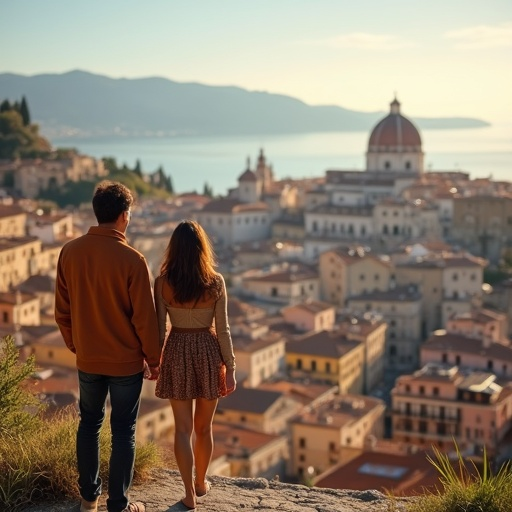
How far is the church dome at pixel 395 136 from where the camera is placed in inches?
2589

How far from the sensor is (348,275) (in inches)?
1820

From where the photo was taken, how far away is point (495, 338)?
37.5 metres

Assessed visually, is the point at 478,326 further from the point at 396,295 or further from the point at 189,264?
the point at 189,264

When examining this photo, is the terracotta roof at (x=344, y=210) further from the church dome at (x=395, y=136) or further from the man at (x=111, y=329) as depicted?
the man at (x=111, y=329)

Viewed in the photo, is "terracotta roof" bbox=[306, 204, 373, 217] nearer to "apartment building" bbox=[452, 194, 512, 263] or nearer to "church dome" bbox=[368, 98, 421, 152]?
"apartment building" bbox=[452, 194, 512, 263]

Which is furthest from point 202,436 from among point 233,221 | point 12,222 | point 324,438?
point 233,221

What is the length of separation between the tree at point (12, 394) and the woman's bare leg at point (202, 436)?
3.83ft

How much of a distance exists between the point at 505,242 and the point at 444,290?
12491 mm

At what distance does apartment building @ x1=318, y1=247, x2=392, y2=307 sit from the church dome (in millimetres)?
19963

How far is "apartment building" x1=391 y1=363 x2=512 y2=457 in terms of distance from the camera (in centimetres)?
2895

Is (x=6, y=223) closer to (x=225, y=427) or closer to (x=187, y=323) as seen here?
(x=225, y=427)

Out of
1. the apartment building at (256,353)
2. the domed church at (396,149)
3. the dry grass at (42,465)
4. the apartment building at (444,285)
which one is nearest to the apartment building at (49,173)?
the domed church at (396,149)

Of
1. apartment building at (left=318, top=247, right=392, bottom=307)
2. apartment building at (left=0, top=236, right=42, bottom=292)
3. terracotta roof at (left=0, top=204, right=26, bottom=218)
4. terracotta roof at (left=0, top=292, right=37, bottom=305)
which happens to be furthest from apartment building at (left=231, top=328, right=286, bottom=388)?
terracotta roof at (left=0, top=204, right=26, bottom=218)

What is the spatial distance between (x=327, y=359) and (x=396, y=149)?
1289 inches
